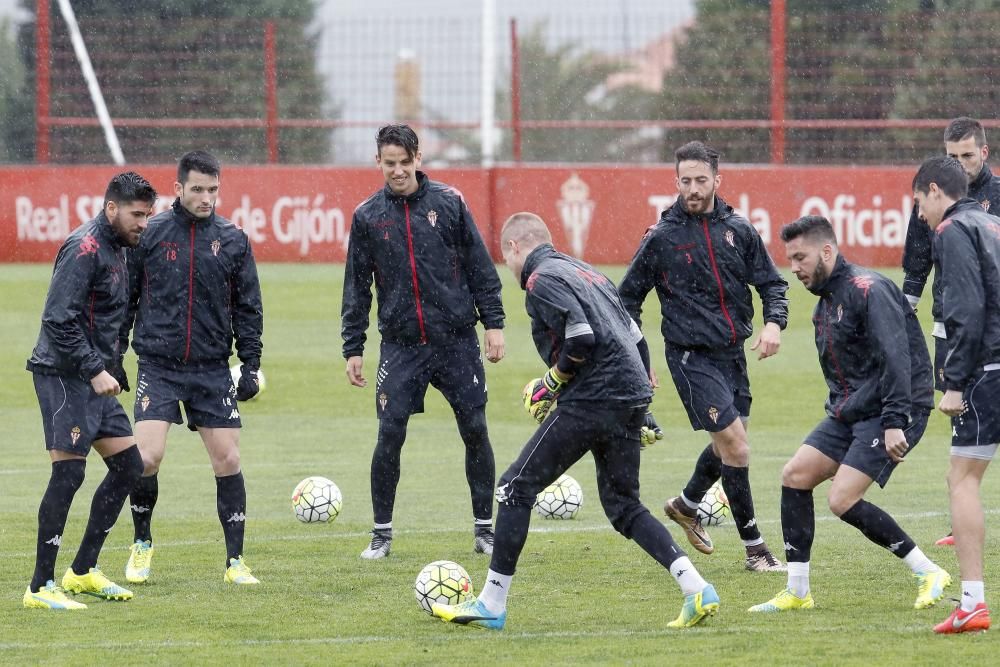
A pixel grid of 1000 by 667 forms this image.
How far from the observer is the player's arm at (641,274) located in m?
9.20

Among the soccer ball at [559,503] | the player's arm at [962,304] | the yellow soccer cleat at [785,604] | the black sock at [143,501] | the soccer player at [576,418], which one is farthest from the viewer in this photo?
the soccer ball at [559,503]

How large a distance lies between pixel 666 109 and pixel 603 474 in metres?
20.2

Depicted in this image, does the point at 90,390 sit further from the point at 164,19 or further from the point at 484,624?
the point at 164,19

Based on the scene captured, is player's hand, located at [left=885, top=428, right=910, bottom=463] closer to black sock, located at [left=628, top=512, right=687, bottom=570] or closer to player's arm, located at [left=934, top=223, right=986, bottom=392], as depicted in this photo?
player's arm, located at [left=934, top=223, right=986, bottom=392]

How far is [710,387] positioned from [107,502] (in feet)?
10.4

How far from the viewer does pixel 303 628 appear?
757 cm

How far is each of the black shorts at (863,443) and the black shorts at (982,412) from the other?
1.16 feet

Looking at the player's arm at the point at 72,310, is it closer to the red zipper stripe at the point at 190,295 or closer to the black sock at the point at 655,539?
the red zipper stripe at the point at 190,295

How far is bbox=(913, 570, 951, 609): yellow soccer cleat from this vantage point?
780cm

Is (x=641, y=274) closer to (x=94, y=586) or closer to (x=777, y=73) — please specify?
(x=94, y=586)

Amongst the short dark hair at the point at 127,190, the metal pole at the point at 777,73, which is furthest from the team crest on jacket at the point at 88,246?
the metal pole at the point at 777,73

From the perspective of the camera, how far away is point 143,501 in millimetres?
8930

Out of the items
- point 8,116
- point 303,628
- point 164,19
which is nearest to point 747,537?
point 303,628

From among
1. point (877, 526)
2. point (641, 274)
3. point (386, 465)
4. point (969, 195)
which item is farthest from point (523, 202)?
point (877, 526)
